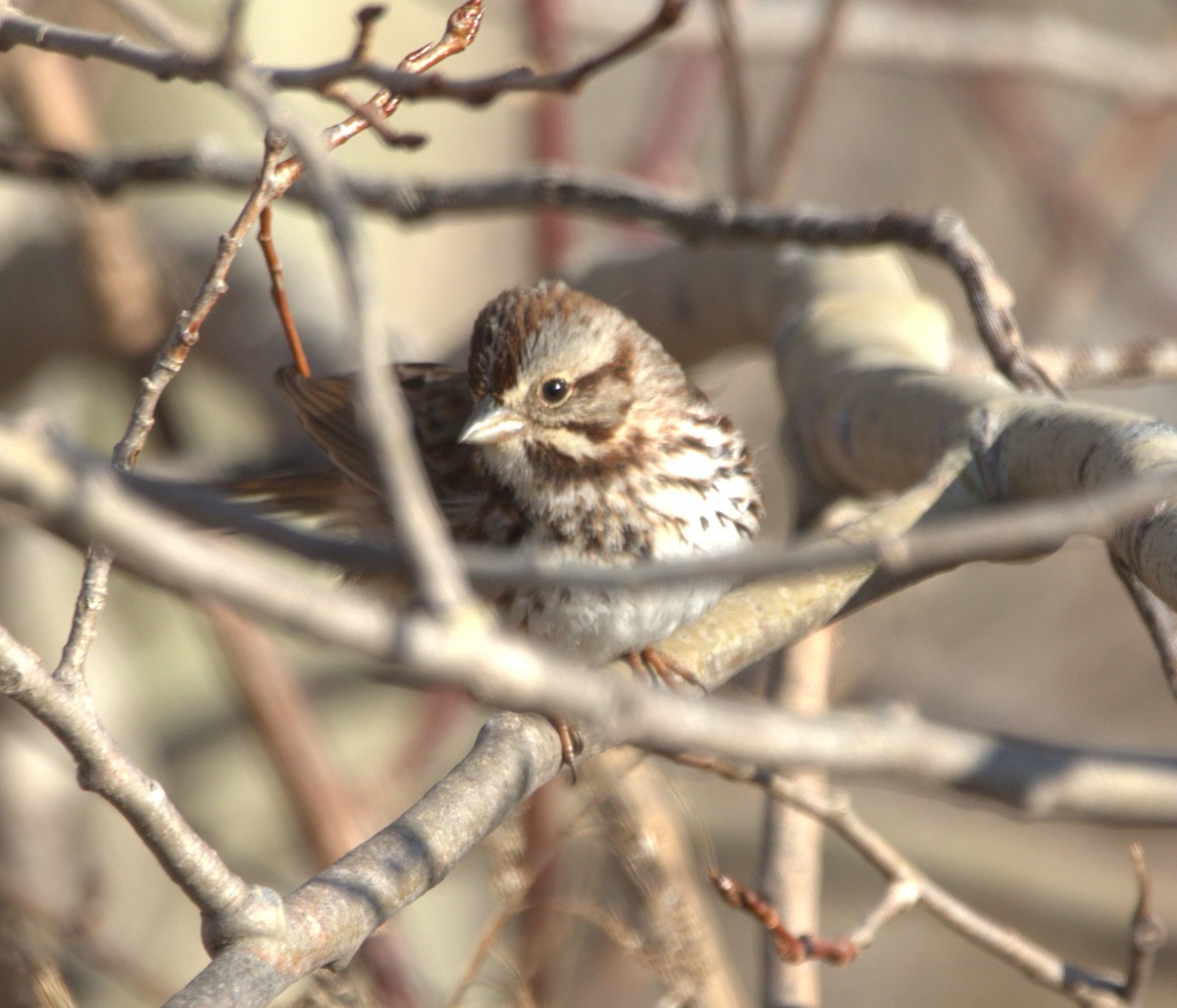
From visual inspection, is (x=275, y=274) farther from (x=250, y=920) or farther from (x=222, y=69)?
(x=250, y=920)

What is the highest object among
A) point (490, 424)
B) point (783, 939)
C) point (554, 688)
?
point (490, 424)

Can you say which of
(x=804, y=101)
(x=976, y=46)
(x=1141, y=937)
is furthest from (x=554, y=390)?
(x=976, y=46)

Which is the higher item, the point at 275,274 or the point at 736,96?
the point at 736,96

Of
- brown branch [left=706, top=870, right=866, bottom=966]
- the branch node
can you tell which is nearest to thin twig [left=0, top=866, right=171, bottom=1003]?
brown branch [left=706, top=870, right=866, bottom=966]

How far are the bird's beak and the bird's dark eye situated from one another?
0.06m

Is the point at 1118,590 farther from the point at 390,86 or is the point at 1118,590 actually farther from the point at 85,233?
the point at 390,86

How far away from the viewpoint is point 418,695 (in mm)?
5621

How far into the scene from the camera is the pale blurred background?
4172 millimetres

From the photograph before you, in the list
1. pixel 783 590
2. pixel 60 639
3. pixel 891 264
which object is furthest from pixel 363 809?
pixel 783 590

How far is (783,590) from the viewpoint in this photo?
1.97 meters

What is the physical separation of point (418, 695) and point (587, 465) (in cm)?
332

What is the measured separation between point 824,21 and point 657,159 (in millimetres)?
1702

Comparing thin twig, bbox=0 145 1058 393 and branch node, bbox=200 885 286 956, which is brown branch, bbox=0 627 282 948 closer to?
branch node, bbox=200 885 286 956

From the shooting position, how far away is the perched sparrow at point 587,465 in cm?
225
